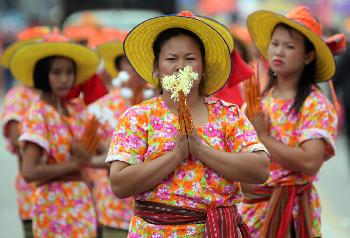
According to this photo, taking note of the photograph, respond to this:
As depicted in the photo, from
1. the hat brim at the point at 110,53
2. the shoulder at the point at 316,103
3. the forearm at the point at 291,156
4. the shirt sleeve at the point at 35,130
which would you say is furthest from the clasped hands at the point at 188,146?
the hat brim at the point at 110,53

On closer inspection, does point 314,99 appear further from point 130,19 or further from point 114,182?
point 130,19

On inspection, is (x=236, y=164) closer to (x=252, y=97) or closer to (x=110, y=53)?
(x=252, y=97)

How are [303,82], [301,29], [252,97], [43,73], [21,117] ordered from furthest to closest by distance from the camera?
1. [21,117]
2. [43,73]
3. [303,82]
4. [301,29]
5. [252,97]

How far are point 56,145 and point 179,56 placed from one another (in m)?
1.95

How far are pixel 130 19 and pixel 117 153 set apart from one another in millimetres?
12650

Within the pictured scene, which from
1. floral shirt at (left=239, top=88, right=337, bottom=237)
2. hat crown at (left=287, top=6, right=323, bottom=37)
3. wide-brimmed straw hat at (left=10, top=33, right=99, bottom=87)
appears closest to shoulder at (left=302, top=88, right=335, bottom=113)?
floral shirt at (left=239, top=88, right=337, bottom=237)

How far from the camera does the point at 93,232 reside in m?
6.74

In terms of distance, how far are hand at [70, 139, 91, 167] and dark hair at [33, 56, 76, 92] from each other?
482 mm

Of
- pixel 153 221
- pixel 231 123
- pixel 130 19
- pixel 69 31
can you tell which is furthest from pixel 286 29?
pixel 130 19

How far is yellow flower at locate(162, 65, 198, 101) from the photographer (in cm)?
457

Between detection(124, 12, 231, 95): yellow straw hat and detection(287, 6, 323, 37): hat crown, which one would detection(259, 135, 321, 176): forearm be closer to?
detection(287, 6, 323, 37): hat crown

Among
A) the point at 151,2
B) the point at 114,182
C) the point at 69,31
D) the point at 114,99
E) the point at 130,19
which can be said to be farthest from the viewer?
the point at 151,2

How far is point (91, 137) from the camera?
6605 mm

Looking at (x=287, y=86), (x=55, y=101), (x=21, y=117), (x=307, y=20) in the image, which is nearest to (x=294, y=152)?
(x=287, y=86)
